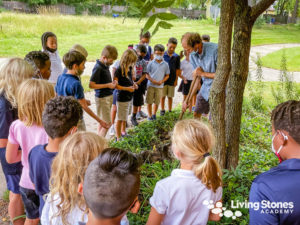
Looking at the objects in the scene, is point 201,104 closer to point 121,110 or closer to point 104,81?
point 121,110

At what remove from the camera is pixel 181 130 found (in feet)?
5.94

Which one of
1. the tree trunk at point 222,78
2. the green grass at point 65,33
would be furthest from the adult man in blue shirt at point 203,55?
the green grass at point 65,33

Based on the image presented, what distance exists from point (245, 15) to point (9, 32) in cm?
A: 1613

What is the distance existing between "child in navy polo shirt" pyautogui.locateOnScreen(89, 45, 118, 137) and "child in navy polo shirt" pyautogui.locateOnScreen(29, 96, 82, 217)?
7.64 ft

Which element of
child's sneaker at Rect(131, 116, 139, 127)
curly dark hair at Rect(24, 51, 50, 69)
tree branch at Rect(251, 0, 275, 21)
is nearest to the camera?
tree branch at Rect(251, 0, 275, 21)

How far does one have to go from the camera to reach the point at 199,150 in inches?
68.5

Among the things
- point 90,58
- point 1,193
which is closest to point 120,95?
point 1,193

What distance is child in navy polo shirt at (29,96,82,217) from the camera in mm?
1873

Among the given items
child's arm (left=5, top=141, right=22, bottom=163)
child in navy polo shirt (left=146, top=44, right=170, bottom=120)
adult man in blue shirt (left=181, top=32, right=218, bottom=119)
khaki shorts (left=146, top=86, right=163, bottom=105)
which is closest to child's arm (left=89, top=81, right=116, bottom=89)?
adult man in blue shirt (left=181, top=32, right=218, bottom=119)

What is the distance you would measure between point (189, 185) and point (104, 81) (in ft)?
9.99

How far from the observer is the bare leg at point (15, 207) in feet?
8.80

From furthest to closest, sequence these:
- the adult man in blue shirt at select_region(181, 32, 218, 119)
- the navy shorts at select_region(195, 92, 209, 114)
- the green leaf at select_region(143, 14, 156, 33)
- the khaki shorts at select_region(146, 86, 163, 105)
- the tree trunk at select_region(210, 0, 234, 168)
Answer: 1. the khaki shorts at select_region(146, 86, 163, 105)
2. the navy shorts at select_region(195, 92, 209, 114)
3. the adult man in blue shirt at select_region(181, 32, 218, 119)
4. the tree trunk at select_region(210, 0, 234, 168)
5. the green leaf at select_region(143, 14, 156, 33)

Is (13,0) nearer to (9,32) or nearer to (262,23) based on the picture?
(9,32)

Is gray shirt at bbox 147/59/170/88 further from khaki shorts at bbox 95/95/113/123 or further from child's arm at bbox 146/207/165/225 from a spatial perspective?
child's arm at bbox 146/207/165/225
